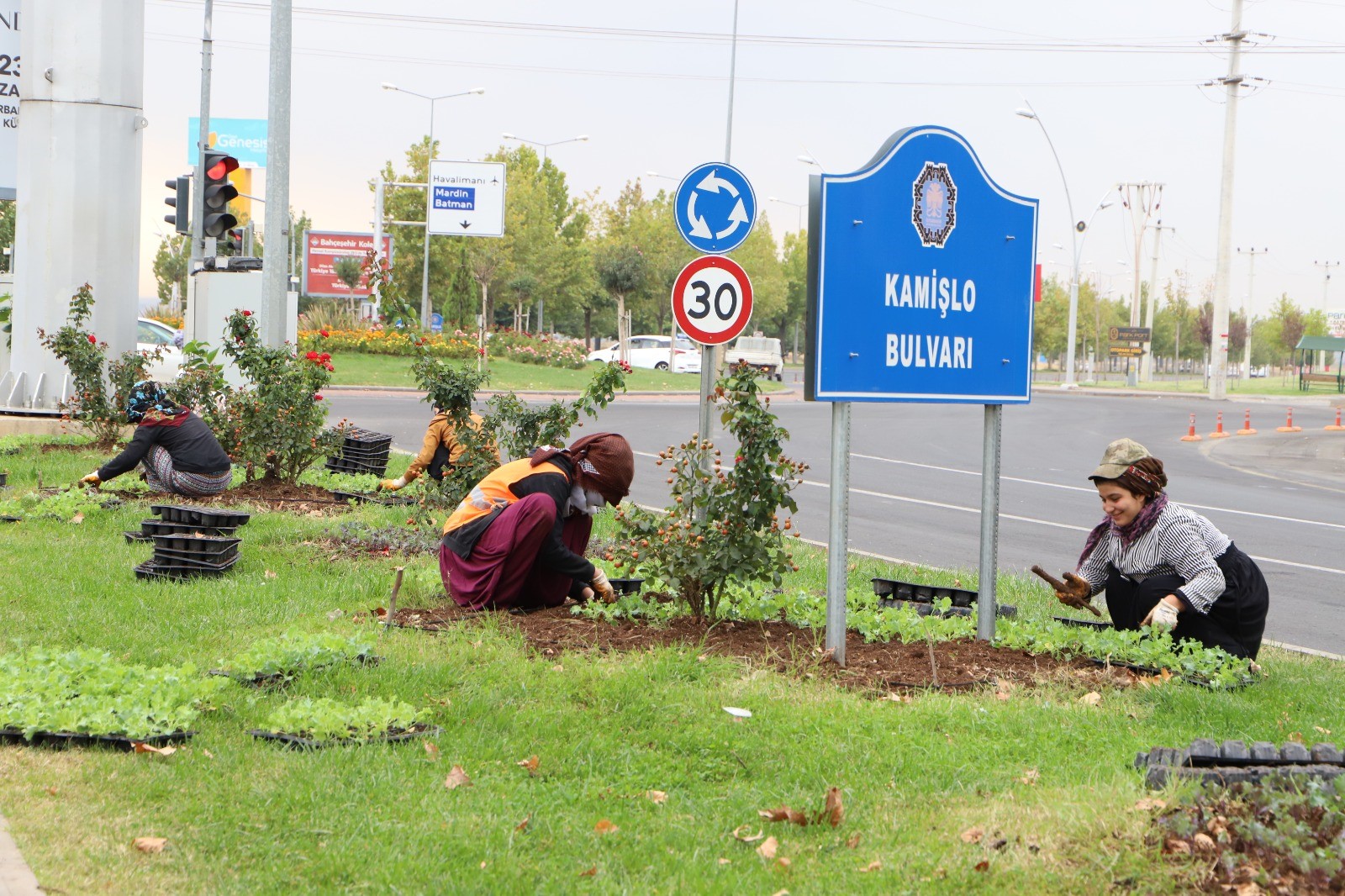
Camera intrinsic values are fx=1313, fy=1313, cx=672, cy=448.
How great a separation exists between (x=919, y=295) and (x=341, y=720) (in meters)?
3.22

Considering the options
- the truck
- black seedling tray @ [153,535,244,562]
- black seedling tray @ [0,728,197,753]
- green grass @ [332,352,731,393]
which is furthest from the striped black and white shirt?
the truck

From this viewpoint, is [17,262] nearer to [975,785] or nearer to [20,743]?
[20,743]

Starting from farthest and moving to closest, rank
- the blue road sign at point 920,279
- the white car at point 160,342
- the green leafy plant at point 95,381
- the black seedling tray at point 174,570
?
the white car at point 160,342 < the green leafy plant at point 95,381 < the black seedling tray at point 174,570 < the blue road sign at point 920,279

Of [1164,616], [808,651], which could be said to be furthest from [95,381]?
[1164,616]

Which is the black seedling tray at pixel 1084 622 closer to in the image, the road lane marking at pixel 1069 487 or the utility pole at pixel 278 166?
the road lane marking at pixel 1069 487

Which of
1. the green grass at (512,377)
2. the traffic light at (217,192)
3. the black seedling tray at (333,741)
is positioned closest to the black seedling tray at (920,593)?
the black seedling tray at (333,741)

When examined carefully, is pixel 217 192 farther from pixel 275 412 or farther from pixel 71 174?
pixel 71 174

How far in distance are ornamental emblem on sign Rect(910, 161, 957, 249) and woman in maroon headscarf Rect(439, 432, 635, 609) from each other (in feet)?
5.82

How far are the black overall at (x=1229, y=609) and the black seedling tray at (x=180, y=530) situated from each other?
5544 mm

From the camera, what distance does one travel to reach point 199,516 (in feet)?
27.3

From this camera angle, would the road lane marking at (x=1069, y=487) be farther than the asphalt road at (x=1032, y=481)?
Yes

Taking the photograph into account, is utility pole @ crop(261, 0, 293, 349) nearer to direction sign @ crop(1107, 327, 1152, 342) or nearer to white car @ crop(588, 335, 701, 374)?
white car @ crop(588, 335, 701, 374)

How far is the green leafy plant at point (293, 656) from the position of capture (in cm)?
532

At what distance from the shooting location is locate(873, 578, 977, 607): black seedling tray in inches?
293
